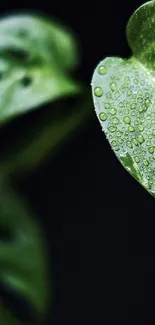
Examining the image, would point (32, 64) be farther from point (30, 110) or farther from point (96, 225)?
point (96, 225)

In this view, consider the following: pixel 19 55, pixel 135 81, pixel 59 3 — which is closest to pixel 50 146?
pixel 19 55

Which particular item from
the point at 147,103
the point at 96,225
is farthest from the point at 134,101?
the point at 96,225

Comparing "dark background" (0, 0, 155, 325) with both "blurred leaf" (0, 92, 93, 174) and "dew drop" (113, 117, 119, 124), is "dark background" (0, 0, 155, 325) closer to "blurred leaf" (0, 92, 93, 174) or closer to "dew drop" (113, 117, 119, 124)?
"blurred leaf" (0, 92, 93, 174)

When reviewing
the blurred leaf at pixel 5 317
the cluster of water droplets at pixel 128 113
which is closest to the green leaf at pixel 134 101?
the cluster of water droplets at pixel 128 113

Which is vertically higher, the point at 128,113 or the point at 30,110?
the point at 30,110

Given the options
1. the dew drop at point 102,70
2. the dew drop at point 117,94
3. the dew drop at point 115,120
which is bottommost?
the dew drop at point 115,120

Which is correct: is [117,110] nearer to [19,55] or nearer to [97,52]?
[19,55]

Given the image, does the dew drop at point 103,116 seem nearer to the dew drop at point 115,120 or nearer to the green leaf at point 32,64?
the dew drop at point 115,120
